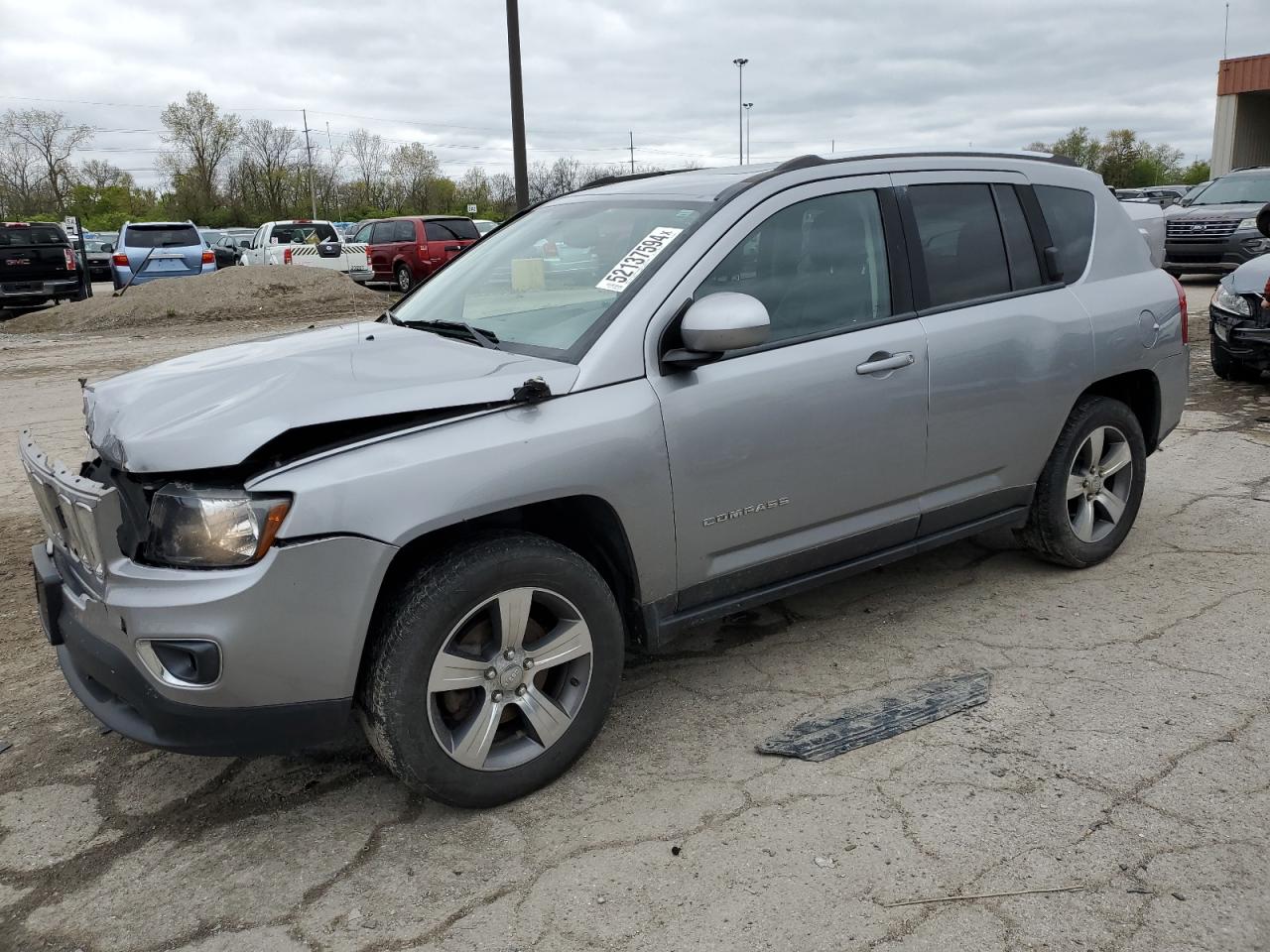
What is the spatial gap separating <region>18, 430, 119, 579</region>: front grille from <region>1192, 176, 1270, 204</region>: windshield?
17814 mm

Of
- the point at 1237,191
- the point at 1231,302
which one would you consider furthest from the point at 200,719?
the point at 1237,191

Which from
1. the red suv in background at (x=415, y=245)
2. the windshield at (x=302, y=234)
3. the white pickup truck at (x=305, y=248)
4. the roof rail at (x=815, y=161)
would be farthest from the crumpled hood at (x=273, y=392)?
the windshield at (x=302, y=234)

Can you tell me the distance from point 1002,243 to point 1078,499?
3.92 feet

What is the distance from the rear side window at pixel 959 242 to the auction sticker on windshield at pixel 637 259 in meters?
1.07

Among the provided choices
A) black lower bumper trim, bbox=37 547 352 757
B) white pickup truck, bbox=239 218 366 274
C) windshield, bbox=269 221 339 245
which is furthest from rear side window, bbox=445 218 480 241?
black lower bumper trim, bbox=37 547 352 757

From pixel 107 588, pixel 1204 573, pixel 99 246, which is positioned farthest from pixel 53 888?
pixel 99 246

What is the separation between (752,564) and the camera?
3.47m

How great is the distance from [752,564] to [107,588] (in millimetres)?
1916

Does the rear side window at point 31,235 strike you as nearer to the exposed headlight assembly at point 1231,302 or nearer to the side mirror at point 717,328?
the exposed headlight assembly at point 1231,302

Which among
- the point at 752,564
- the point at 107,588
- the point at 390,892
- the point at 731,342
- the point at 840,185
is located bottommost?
the point at 390,892

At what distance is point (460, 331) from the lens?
3.64 metres

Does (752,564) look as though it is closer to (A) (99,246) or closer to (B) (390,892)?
(B) (390,892)

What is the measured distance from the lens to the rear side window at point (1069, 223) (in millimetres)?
4418

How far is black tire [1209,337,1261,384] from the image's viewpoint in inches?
345
